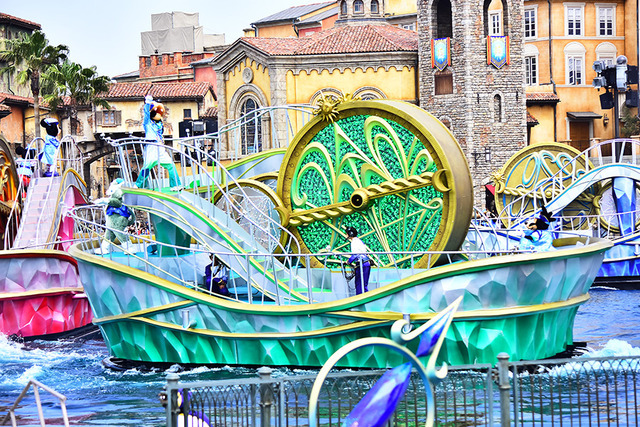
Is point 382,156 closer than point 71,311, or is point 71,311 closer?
point 382,156

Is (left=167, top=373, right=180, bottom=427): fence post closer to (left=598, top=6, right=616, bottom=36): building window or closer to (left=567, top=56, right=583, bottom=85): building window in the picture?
(left=567, top=56, right=583, bottom=85): building window

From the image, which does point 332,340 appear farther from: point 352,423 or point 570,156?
point 570,156

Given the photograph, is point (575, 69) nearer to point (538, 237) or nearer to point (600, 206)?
point (600, 206)

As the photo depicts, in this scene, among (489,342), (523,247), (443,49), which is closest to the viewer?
(489,342)

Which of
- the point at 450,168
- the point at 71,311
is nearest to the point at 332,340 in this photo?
the point at 450,168

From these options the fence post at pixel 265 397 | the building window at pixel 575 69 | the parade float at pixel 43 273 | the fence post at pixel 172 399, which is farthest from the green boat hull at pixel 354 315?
the building window at pixel 575 69

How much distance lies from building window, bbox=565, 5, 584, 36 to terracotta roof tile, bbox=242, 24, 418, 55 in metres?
12.8

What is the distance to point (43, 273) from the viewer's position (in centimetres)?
1848

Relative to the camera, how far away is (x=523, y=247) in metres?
15.0

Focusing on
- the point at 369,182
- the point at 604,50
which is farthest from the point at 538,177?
the point at 604,50

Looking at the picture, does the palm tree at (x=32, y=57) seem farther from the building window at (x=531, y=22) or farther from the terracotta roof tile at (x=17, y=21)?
the building window at (x=531, y=22)

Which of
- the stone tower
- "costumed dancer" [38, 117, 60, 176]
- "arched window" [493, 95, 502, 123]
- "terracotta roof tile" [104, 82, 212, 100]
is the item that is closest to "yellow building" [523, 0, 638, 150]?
the stone tower

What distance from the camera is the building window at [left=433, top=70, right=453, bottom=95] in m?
39.1

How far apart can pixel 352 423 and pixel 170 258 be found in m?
9.30
